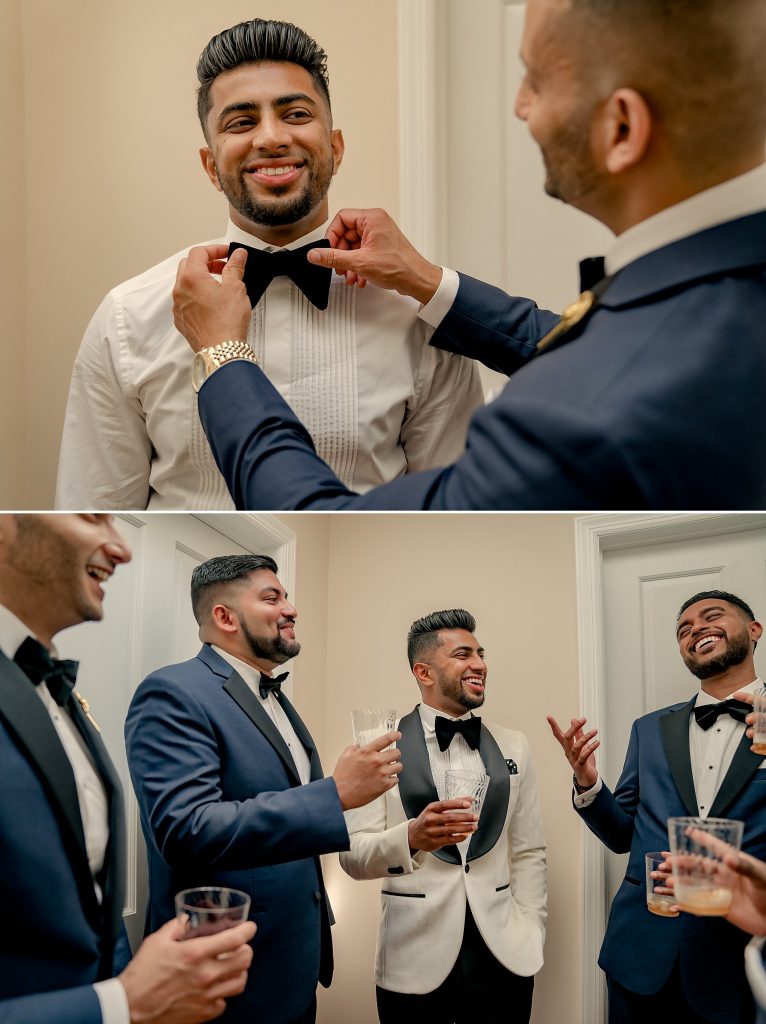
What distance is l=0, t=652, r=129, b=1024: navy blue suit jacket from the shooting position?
99cm

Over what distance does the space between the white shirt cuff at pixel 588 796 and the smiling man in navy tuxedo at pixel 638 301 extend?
0.28 meters

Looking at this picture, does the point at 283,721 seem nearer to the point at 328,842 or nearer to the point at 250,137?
the point at 328,842

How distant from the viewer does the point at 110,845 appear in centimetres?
107

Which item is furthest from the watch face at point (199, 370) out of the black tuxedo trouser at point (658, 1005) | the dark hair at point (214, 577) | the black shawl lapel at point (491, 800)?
the black tuxedo trouser at point (658, 1005)

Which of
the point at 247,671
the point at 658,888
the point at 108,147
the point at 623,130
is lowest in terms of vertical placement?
the point at 658,888

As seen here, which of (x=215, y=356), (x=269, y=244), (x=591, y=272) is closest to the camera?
(x=591, y=272)

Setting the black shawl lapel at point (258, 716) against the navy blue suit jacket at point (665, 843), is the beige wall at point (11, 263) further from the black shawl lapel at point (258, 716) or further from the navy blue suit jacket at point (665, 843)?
the navy blue suit jacket at point (665, 843)

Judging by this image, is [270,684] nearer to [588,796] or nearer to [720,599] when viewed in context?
[588,796]

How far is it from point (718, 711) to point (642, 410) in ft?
1.04

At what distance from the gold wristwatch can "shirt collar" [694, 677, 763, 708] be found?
0.76 m

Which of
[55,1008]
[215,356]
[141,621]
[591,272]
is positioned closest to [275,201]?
[215,356]

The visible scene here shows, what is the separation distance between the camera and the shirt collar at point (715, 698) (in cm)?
112

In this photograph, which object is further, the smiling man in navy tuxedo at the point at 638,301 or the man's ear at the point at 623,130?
the man's ear at the point at 623,130

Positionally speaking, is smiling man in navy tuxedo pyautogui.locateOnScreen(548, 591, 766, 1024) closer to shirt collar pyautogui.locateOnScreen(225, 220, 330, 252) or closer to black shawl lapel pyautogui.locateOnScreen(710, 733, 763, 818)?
black shawl lapel pyautogui.locateOnScreen(710, 733, 763, 818)
